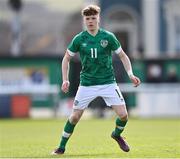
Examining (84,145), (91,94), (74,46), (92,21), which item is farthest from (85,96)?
(84,145)

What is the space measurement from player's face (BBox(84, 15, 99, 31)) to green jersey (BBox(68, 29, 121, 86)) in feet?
0.53

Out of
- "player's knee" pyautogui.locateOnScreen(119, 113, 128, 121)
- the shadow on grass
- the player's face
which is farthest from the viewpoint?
"player's knee" pyautogui.locateOnScreen(119, 113, 128, 121)

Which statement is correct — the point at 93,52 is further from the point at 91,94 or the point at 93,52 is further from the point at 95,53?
the point at 91,94

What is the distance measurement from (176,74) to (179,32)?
1058 centimetres

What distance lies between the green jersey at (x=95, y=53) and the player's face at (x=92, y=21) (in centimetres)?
16

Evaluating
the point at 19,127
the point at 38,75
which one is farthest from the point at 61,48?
the point at 19,127

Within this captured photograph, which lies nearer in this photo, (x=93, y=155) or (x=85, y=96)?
(x=93, y=155)

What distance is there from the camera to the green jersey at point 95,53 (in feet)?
44.0

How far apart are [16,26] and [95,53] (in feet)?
104

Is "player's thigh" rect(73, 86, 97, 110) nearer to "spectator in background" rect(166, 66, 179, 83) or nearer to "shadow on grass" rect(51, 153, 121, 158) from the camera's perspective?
"shadow on grass" rect(51, 153, 121, 158)

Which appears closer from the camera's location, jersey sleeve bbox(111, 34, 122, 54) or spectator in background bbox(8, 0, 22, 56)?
jersey sleeve bbox(111, 34, 122, 54)

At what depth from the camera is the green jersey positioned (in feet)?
44.0

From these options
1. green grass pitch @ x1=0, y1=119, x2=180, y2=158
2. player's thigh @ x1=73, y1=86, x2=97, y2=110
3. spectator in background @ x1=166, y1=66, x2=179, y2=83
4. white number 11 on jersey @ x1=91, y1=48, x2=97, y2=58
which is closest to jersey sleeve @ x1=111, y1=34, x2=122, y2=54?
white number 11 on jersey @ x1=91, y1=48, x2=97, y2=58

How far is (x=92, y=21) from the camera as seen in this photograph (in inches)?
520
